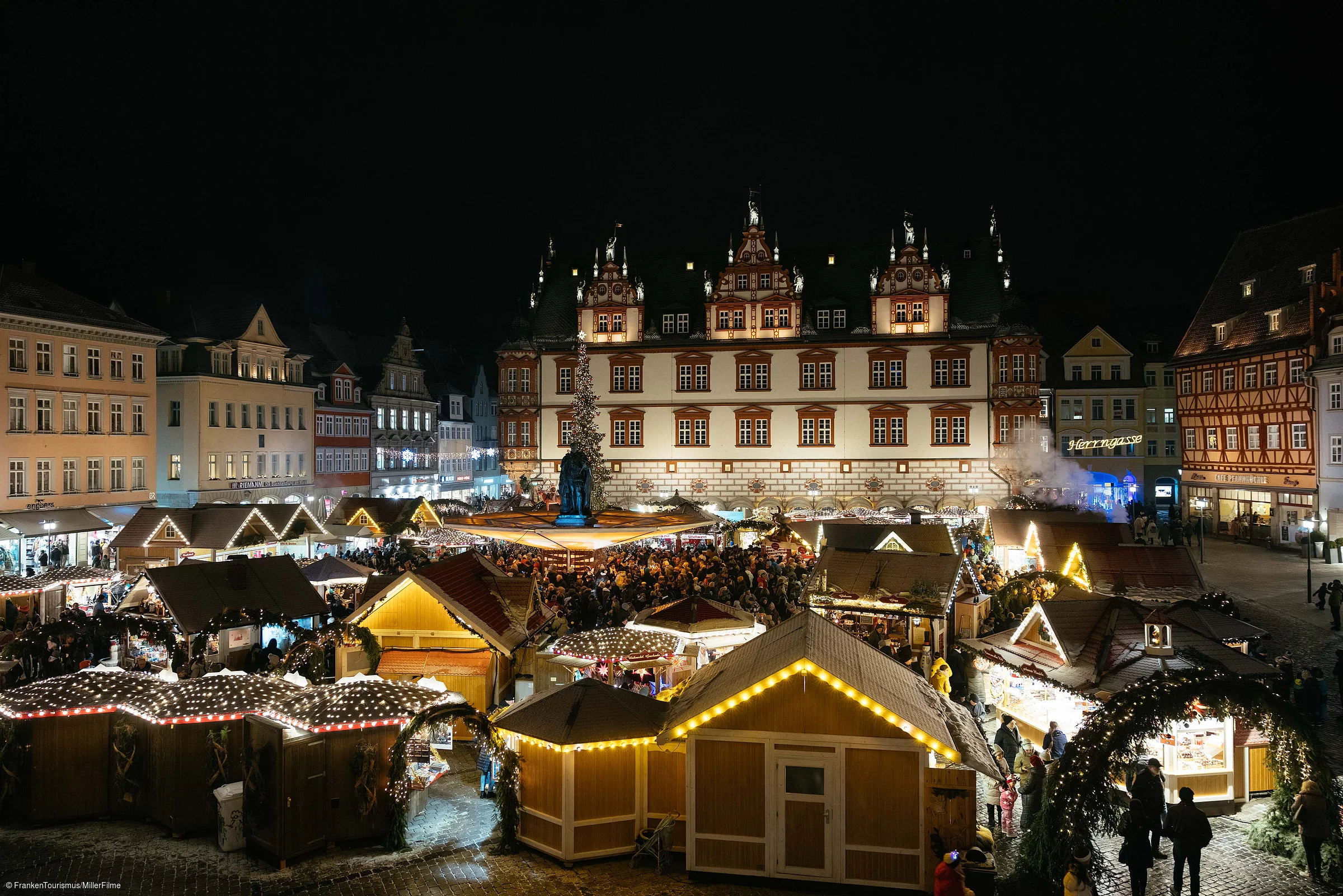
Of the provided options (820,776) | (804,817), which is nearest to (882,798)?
(820,776)

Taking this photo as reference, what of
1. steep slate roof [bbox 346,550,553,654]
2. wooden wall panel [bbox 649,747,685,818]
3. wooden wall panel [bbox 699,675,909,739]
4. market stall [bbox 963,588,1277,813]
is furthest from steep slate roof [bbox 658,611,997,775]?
steep slate roof [bbox 346,550,553,654]

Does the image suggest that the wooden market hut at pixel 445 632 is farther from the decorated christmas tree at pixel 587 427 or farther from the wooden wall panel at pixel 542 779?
the decorated christmas tree at pixel 587 427

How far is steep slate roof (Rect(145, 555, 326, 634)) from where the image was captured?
15.8m

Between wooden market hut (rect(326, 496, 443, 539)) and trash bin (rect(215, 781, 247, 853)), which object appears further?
wooden market hut (rect(326, 496, 443, 539))

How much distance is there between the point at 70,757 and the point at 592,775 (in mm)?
5836

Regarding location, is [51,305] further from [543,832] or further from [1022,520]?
[1022,520]

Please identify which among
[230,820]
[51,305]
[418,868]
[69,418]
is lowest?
[418,868]

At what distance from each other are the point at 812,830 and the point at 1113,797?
2749 millimetres

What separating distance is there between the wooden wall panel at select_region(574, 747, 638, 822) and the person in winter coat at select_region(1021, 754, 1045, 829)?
13.6ft

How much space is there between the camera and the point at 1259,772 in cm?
1095

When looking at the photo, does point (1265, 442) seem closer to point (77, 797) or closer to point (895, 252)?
point (895, 252)

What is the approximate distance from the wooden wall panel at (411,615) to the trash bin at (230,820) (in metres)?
4.77

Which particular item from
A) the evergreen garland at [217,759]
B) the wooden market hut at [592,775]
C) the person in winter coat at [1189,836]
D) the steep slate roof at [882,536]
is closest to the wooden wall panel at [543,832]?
the wooden market hut at [592,775]

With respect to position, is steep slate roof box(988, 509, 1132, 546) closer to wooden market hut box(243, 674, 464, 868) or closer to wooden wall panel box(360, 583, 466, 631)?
wooden wall panel box(360, 583, 466, 631)
